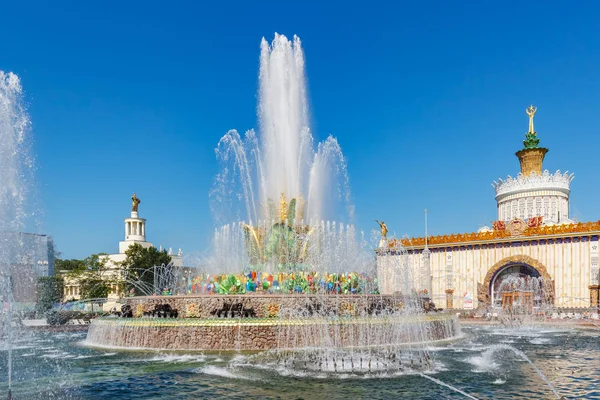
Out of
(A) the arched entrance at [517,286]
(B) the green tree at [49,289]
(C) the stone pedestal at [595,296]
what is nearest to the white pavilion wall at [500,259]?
(C) the stone pedestal at [595,296]

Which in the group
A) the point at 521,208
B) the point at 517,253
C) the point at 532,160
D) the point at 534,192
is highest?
the point at 532,160

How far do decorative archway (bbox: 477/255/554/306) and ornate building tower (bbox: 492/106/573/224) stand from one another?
19.6 feet

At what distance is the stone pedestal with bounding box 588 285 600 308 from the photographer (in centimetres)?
4250

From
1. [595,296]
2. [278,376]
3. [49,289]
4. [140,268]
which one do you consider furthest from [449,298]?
[49,289]

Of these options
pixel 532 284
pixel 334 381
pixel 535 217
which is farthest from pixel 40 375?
pixel 535 217

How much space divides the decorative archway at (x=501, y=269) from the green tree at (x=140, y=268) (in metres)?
36.3

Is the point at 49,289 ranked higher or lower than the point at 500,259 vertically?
lower

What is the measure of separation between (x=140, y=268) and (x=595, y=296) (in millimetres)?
46749

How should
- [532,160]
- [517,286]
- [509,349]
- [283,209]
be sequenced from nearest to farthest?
[509,349], [283,209], [517,286], [532,160]

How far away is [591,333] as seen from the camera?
29.5m

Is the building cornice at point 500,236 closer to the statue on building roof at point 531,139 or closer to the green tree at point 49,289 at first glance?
the statue on building roof at point 531,139

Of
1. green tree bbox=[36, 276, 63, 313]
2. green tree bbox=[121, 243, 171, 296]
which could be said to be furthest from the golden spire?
green tree bbox=[121, 243, 171, 296]

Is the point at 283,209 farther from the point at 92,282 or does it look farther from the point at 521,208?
the point at 92,282

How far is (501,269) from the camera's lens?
49000 millimetres
